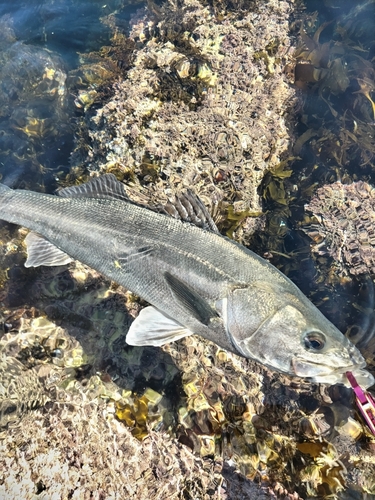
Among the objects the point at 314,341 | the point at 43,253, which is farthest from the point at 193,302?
the point at 43,253

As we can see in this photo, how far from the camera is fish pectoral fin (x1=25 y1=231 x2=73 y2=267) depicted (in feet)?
11.9

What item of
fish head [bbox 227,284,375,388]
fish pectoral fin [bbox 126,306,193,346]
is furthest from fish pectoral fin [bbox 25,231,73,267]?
fish head [bbox 227,284,375,388]

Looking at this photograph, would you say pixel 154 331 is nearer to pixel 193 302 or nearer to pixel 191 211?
pixel 193 302

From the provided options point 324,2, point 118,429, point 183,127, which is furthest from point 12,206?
point 324,2

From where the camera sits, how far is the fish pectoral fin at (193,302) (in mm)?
2988

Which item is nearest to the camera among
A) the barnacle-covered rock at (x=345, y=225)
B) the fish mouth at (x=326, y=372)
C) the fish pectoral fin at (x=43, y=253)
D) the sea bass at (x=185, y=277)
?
the fish mouth at (x=326, y=372)

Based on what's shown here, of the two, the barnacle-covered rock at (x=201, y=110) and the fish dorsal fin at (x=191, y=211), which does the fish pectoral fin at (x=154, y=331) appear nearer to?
the fish dorsal fin at (x=191, y=211)

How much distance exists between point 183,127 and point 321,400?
147 inches

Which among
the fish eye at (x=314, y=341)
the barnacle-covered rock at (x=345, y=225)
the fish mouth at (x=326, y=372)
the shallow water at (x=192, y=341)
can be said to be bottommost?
the shallow water at (x=192, y=341)

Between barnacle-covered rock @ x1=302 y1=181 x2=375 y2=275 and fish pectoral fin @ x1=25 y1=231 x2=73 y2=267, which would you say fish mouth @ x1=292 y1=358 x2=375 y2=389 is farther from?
barnacle-covered rock @ x1=302 y1=181 x2=375 y2=275

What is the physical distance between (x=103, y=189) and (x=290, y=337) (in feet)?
7.09

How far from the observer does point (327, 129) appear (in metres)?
5.59

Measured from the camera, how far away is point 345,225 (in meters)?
4.94

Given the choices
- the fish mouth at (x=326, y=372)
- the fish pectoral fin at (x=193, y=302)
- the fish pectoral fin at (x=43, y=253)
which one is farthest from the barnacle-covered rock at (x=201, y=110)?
the fish mouth at (x=326, y=372)
